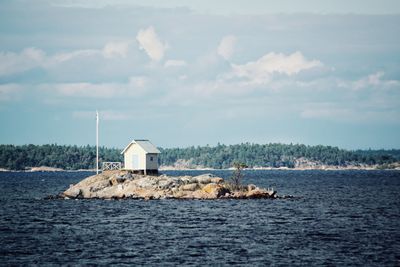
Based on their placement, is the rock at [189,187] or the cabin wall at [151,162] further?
the cabin wall at [151,162]

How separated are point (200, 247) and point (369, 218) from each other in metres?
28.6

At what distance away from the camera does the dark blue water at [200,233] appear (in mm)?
52250

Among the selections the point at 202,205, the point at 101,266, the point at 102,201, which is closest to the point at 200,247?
the point at 101,266

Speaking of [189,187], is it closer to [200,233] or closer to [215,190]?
[215,190]

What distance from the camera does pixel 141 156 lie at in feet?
369

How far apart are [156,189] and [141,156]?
8.24 metres

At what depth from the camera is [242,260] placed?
168 feet

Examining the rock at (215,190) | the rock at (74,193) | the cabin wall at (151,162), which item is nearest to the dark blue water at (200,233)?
the rock at (215,190)

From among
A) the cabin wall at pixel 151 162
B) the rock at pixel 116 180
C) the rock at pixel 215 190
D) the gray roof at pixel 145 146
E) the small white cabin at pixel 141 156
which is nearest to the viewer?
the rock at pixel 215 190

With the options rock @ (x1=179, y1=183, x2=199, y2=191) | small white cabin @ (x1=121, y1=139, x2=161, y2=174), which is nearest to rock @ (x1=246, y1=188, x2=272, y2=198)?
rock @ (x1=179, y1=183, x2=199, y2=191)

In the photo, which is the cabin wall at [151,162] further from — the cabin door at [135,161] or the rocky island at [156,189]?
the rocky island at [156,189]

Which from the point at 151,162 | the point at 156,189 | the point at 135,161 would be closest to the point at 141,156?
the point at 135,161

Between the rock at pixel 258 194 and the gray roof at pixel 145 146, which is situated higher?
the gray roof at pixel 145 146

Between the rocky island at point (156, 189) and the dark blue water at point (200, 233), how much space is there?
310cm
